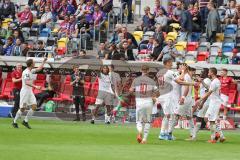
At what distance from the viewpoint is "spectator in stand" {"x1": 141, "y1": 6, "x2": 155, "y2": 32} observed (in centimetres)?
3562

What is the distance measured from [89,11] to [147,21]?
2882 millimetres

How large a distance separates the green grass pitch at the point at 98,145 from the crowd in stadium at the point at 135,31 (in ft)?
19.5

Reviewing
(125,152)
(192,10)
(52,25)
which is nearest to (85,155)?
(125,152)

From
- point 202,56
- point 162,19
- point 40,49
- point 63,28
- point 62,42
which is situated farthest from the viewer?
point 63,28

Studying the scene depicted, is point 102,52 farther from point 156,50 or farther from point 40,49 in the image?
point 40,49

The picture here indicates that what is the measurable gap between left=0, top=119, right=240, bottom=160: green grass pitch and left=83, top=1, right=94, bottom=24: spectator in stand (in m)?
10.0

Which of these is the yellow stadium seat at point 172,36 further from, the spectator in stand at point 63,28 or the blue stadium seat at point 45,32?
the blue stadium seat at point 45,32

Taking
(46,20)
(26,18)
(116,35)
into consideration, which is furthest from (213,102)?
(26,18)

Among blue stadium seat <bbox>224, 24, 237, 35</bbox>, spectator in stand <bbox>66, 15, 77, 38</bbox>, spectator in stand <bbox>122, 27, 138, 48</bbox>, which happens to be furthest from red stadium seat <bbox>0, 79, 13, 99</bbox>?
blue stadium seat <bbox>224, 24, 237, 35</bbox>

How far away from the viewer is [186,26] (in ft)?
111

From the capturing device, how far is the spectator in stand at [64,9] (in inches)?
1539

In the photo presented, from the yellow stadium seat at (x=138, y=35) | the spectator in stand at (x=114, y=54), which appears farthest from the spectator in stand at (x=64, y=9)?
the spectator in stand at (x=114, y=54)

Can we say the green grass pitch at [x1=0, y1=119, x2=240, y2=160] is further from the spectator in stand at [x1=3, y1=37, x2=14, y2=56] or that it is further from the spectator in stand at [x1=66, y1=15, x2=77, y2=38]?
the spectator in stand at [x1=66, y1=15, x2=77, y2=38]

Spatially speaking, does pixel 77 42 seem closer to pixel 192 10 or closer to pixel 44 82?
pixel 44 82
